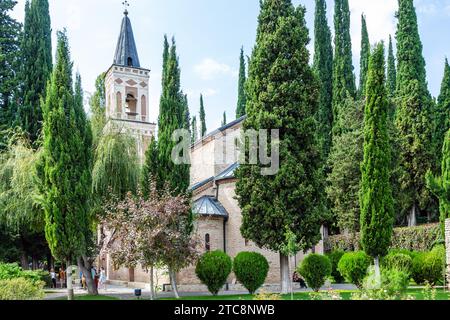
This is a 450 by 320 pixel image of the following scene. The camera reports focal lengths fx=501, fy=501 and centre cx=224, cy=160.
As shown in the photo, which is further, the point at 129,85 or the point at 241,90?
the point at 241,90

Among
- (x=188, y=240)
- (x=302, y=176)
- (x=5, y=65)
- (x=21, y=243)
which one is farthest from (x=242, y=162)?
(x=5, y=65)

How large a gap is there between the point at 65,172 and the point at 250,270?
363 inches

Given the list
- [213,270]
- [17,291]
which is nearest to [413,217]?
[213,270]

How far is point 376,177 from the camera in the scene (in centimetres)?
2244

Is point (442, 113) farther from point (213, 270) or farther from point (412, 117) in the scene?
point (213, 270)

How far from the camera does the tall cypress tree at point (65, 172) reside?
20766 millimetres

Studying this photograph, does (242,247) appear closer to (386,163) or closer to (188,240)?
(188,240)

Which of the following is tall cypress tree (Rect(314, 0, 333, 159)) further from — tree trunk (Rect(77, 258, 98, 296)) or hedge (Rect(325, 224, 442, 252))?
tree trunk (Rect(77, 258, 98, 296))

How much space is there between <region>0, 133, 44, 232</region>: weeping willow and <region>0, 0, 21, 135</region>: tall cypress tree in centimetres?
736

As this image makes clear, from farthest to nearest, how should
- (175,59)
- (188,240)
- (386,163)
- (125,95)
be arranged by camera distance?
(125,95), (175,59), (386,163), (188,240)

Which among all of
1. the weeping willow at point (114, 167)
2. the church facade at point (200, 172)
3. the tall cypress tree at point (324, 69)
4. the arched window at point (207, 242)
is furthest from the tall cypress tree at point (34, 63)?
the tall cypress tree at point (324, 69)

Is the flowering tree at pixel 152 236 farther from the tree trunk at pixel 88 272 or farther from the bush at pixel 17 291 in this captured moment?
the bush at pixel 17 291
